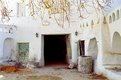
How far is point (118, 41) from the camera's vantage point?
10.1 meters

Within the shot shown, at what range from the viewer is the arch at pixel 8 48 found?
15.6 meters

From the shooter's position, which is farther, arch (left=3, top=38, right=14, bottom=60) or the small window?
the small window

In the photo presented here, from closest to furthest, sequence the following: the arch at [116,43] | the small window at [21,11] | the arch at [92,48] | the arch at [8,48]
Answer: the arch at [116,43]
the arch at [92,48]
the arch at [8,48]
the small window at [21,11]

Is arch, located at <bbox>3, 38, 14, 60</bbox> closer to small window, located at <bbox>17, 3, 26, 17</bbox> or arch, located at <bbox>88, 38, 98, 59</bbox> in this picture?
small window, located at <bbox>17, 3, 26, 17</bbox>

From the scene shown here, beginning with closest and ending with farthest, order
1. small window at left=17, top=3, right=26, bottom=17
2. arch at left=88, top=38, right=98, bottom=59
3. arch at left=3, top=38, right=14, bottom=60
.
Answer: arch at left=88, top=38, right=98, bottom=59, arch at left=3, top=38, right=14, bottom=60, small window at left=17, top=3, right=26, bottom=17

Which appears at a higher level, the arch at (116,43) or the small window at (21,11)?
the small window at (21,11)

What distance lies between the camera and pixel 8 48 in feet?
51.9

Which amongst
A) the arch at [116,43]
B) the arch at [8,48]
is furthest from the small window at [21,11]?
the arch at [116,43]

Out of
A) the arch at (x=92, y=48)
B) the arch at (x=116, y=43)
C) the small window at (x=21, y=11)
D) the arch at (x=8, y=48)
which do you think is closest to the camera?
the arch at (x=116, y=43)

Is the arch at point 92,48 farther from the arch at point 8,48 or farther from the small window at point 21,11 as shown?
the arch at point 8,48

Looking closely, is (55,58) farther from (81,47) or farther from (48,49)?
(81,47)

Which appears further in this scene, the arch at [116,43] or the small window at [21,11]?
the small window at [21,11]

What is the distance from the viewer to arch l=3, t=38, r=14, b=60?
15625mm

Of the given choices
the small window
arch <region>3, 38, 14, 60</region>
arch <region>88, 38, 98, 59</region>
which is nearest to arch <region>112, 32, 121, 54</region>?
arch <region>88, 38, 98, 59</region>
